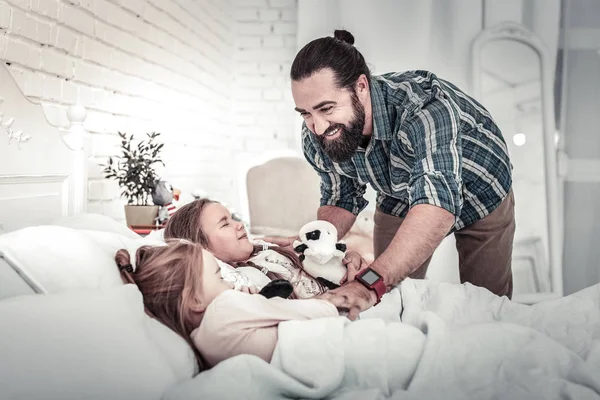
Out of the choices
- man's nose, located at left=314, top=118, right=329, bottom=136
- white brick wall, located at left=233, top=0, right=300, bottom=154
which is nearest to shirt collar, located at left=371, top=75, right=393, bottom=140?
man's nose, located at left=314, top=118, right=329, bottom=136

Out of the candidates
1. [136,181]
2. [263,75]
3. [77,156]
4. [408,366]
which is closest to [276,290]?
[408,366]

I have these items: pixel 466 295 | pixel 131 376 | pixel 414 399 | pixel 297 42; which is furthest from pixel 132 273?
pixel 297 42

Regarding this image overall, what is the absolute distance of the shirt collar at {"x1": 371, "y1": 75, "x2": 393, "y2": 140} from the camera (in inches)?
57.2

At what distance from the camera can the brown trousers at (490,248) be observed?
1.71m

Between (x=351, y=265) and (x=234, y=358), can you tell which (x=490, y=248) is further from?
(x=234, y=358)

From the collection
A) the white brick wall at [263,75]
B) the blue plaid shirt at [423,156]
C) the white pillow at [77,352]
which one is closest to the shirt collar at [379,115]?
the blue plaid shirt at [423,156]

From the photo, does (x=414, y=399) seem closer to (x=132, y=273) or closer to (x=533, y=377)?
(x=533, y=377)

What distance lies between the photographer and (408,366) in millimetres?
780

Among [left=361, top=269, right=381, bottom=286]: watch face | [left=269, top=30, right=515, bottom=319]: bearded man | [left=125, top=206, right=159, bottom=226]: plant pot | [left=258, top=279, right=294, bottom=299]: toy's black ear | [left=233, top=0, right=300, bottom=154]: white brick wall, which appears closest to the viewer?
[left=258, top=279, right=294, bottom=299]: toy's black ear

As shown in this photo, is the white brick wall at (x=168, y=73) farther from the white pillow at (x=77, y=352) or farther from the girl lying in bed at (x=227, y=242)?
the white pillow at (x=77, y=352)

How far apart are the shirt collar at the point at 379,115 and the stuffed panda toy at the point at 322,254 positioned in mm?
332

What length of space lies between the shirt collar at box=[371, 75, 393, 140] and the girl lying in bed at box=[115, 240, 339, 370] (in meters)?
0.66

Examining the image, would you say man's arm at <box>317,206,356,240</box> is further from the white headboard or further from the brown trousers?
the white headboard

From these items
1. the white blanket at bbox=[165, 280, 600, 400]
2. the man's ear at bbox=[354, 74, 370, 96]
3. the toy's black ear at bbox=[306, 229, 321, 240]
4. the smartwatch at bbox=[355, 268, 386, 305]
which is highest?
the man's ear at bbox=[354, 74, 370, 96]
